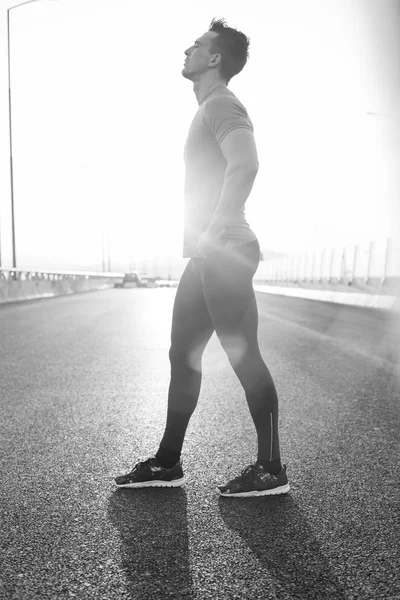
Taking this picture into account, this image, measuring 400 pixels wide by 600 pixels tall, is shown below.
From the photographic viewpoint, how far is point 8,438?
4320mm

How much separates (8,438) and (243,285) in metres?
2.20

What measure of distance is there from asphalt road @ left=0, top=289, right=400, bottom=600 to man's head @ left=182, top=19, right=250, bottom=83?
7.24 ft

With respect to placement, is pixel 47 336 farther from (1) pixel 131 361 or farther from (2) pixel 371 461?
(2) pixel 371 461

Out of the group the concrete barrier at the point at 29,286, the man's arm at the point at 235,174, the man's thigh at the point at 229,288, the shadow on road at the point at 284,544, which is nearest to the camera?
the shadow on road at the point at 284,544

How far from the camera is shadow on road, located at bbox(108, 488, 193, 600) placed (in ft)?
7.33

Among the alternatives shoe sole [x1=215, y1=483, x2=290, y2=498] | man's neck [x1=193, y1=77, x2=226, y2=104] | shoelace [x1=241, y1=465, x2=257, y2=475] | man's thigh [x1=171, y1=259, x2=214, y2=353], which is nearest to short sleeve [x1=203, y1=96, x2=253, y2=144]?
man's neck [x1=193, y1=77, x2=226, y2=104]

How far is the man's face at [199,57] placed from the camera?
3.27m

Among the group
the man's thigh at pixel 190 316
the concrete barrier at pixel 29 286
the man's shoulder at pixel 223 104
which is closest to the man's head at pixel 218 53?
the man's shoulder at pixel 223 104

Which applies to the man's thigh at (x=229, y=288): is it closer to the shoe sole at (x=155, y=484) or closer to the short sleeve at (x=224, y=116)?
the short sleeve at (x=224, y=116)

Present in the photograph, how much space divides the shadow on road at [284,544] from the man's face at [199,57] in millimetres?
2218

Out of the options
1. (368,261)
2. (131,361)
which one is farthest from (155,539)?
(368,261)

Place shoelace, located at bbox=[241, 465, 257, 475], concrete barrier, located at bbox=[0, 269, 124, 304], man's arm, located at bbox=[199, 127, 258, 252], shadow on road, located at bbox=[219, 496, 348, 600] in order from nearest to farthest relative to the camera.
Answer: shadow on road, located at bbox=[219, 496, 348, 600] → man's arm, located at bbox=[199, 127, 258, 252] → shoelace, located at bbox=[241, 465, 257, 475] → concrete barrier, located at bbox=[0, 269, 124, 304]

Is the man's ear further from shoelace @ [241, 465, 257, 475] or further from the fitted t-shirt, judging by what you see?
shoelace @ [241, 465, 257, 475]

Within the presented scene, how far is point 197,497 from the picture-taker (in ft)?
10.5
